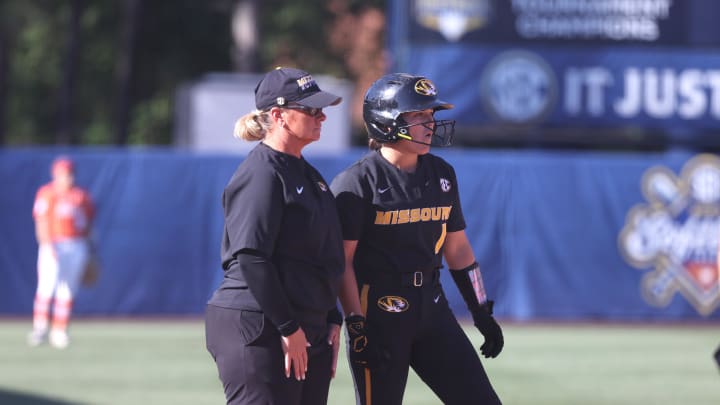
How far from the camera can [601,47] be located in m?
17.9

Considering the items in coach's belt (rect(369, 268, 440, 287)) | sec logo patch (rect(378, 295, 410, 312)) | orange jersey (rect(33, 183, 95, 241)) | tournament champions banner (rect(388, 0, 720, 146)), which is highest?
coach's belt (rect(369, 268, 440, 287))

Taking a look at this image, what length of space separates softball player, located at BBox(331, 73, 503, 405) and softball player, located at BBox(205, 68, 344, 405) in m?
0.55

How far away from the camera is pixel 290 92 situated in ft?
17.6

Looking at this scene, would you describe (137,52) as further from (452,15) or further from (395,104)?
(395,104)

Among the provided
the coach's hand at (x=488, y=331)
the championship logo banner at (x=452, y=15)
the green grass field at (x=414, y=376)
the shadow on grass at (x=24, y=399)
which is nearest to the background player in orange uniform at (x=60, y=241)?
the green grass field at (x=414, y=376)

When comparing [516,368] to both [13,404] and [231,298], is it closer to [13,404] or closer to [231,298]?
[13,404]

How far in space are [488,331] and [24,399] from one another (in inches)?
194

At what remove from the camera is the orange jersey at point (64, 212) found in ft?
45.6

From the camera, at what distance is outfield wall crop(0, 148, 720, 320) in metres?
17.0

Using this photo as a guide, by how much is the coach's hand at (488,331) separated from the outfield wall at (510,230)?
34.5ft

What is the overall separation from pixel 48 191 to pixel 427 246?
8.80m

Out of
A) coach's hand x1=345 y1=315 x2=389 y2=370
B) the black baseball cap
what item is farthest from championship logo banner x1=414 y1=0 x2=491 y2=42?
the black baseball cap

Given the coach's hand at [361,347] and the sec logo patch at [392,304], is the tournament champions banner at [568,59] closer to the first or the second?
the sec logo patch at [392,304]

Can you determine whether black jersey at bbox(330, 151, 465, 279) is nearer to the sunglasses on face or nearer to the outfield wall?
the sunglasses on face
